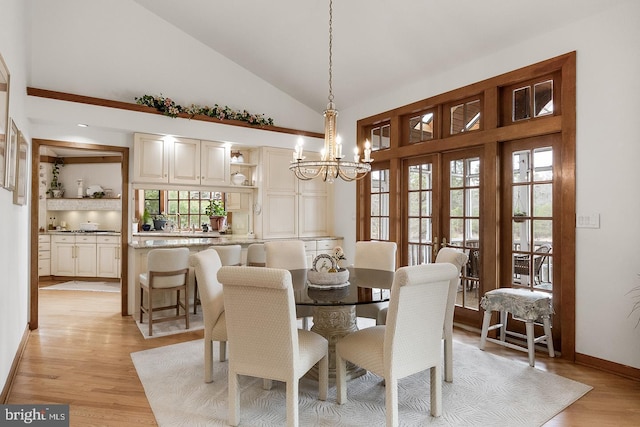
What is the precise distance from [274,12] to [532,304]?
13.0 ft

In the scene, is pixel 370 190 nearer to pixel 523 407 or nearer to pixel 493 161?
pixel 493 161

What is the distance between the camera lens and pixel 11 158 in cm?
267

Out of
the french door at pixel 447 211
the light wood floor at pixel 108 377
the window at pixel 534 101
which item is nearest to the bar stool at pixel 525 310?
the light wood floor at pixel 108 377

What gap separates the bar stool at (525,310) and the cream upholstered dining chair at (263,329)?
202 centimetres

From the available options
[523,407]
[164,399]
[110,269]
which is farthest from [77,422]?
[110,269]

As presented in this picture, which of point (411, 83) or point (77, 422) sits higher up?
point (411, 83)

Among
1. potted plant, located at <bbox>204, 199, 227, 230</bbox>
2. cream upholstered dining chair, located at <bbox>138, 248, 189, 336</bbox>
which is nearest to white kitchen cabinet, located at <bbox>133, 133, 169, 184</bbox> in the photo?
cream upholstered dining chair, located at <bbox>138, 248, 189, 336</bbox>

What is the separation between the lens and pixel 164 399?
8.49 ft

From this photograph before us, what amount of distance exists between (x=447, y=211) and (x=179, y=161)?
346 centimetres

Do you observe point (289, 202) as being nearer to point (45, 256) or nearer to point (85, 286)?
point (85, 286)

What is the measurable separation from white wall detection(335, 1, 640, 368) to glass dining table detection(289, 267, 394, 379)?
5.60 feet

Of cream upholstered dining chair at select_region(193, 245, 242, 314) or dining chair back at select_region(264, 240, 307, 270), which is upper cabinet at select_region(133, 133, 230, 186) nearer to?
cream upholstered dining chair at select_region(193, 245, 242, 314)

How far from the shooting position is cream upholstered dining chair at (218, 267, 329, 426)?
6.77ft

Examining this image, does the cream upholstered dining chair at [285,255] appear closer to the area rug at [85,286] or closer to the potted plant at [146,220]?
the potted plant at [146,220]
